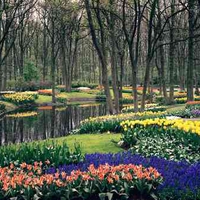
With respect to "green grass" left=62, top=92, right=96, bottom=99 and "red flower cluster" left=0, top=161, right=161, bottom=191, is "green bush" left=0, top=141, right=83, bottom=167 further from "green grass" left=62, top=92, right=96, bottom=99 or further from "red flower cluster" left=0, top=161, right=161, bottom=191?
"green grass" left=62, top=92, right=96, bottom=99

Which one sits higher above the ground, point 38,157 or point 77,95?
point 38,157

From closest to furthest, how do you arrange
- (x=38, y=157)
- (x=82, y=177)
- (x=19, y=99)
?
(x=82, y=177) → (x=38, y=157) → (x=19, y=99)

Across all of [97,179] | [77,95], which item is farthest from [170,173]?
[77,95]

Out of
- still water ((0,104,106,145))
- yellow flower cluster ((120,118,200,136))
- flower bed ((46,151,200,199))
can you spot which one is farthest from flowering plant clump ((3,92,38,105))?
flower bed ((46,151,200,199))

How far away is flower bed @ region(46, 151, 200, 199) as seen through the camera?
555cm

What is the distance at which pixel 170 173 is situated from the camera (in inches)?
245

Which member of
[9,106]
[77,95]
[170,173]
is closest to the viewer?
[170,173]

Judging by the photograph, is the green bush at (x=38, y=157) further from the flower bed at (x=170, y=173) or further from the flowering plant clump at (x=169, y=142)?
the flowering plant clump at (x=169, y=142)

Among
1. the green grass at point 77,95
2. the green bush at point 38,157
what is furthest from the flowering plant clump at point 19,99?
the green bush at point 38,157

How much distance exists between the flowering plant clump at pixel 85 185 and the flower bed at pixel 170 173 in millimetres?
242

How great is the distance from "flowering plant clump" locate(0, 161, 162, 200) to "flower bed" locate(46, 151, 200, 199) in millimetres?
242

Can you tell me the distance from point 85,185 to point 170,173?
1442 mm

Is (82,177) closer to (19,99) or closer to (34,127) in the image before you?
(34,127)

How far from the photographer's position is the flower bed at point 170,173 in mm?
5551
